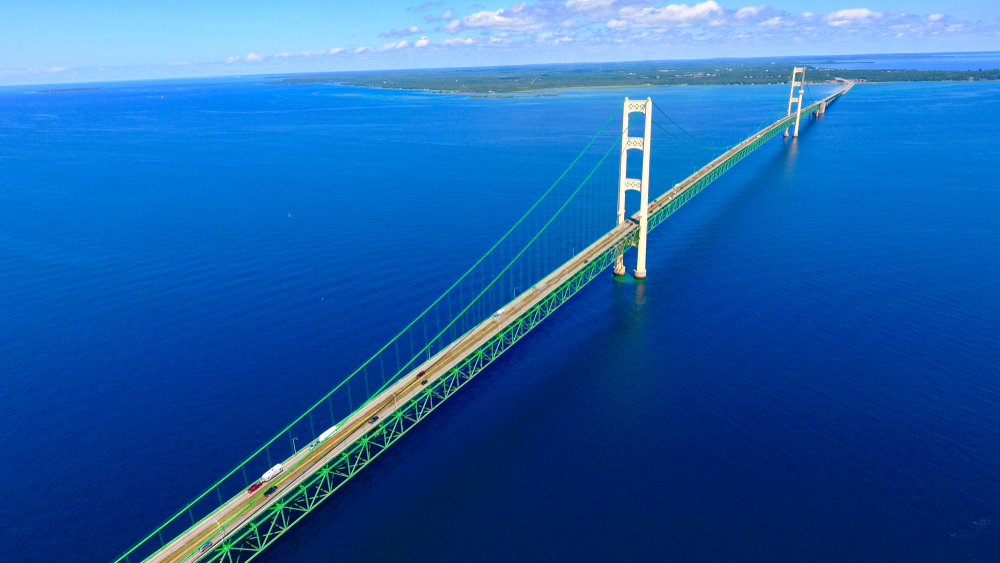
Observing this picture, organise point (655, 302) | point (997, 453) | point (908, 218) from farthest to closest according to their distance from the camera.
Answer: point (908, 218)
point (655, 302)
point (997, 453)

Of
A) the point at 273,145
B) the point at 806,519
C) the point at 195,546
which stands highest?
the point at 273,145

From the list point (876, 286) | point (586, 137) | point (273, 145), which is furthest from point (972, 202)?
point (273, 145)

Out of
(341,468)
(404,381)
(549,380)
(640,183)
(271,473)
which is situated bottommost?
(341,468)

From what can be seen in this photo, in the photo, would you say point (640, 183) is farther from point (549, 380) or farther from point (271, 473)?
point (271, 473)

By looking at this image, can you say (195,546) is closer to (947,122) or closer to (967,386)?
(967,386)

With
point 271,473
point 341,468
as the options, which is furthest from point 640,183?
point 271,473

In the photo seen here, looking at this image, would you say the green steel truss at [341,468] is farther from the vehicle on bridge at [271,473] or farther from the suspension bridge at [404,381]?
the vehicle on bridge at [271,473]

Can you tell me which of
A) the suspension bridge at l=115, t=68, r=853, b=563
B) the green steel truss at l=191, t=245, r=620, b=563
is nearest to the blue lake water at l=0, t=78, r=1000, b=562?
the green steel truss at l=191, t=245, r=620, b=563
